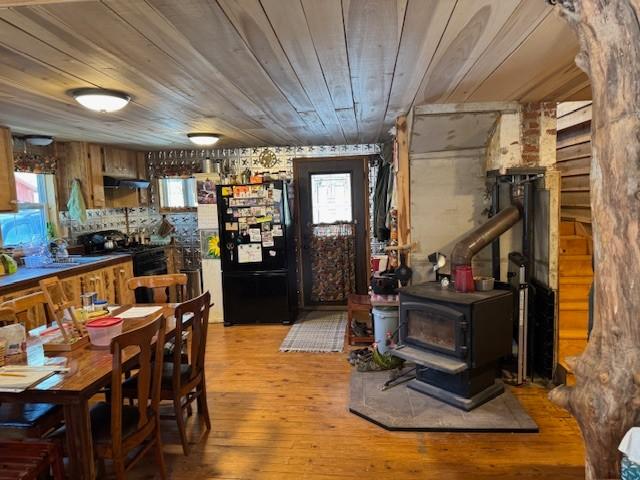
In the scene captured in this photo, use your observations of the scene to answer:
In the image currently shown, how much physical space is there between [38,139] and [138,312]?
2.55m

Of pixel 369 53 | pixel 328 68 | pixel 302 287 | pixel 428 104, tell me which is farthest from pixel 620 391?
pixel 302 287

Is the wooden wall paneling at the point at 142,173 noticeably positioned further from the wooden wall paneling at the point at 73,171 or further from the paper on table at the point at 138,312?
the paper on table at the point at 138,312

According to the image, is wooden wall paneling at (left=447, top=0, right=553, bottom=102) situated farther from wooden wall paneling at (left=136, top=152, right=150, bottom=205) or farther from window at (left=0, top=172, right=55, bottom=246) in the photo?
wooden wall paneling at (left=136, top=152, right=150, bottom=205)

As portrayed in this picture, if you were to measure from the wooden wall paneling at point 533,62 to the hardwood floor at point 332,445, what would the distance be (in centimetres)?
219

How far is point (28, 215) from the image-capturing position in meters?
4.44

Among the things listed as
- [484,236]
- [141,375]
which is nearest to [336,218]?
[484,236]

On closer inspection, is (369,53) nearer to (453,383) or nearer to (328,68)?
(328,68)

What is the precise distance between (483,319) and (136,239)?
14.6 ft

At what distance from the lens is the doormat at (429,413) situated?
2.70m

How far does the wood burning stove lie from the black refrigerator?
206 centimetres

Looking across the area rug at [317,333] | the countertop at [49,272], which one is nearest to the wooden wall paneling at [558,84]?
the area rug at [317,333]

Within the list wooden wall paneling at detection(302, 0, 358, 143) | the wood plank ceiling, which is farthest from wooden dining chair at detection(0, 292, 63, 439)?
wooden wall paneling at detection(302, 0, 358, 143)

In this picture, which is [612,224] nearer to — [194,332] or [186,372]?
[194,332]

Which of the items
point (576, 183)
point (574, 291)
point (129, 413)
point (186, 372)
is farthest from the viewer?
point (576, 183)
